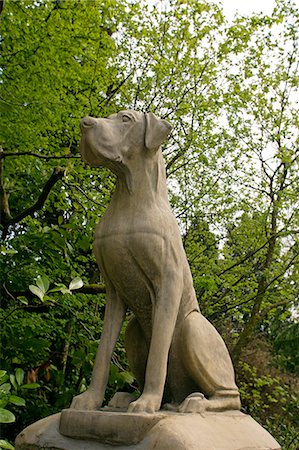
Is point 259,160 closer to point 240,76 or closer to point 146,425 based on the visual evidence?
point 240,76

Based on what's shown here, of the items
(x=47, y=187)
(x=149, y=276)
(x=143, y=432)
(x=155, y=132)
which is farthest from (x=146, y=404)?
(x=47, y=187)

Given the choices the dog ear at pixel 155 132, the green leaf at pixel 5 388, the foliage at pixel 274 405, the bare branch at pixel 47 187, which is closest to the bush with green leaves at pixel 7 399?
the green leaf at pixel 5 388

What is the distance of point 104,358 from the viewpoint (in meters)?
3.41

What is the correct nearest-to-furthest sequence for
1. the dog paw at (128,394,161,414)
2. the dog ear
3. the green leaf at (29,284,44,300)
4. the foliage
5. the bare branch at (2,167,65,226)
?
the dog paw at (128,394,161,414) → the dog ear → the green leaf at (29,284,44,300) → the bare branch at (2,167,65,226) → the foliage

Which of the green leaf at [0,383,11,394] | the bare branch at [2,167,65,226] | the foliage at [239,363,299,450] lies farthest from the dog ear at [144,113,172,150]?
the foliage at [239,363,299,450]

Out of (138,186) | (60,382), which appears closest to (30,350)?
(60,382)

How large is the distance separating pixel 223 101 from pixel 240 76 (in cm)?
99

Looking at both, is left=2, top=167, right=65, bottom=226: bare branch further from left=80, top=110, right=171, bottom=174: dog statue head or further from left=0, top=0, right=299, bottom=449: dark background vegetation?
left=80, top=110, right=171, bottom=174: dog statue head

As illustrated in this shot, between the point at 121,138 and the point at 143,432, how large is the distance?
1.52 meters

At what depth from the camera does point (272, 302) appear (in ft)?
33.7


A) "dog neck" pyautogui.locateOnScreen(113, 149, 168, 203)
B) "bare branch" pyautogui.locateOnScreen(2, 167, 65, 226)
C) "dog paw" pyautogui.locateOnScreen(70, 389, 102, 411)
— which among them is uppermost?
"bare branch" pyautogui.locateOnScreen(2, 167, 65, 226)

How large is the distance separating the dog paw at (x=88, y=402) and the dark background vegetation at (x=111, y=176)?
194 cm

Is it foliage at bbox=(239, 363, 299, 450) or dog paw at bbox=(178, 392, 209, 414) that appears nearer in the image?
dog paw at bbox=(178, 392, 209, 414)

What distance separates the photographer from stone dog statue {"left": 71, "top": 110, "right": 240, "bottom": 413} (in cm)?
328
